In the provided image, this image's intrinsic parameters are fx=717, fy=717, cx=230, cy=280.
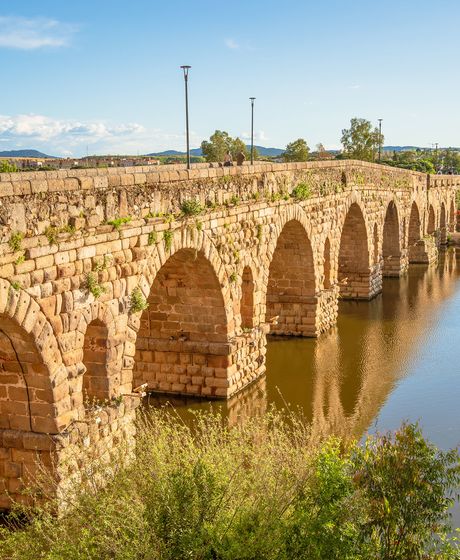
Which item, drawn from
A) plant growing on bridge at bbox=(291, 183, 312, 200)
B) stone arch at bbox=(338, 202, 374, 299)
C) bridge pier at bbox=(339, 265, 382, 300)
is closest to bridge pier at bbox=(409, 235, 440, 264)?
bridge pier at bbox=(339, 265, 382, 300)

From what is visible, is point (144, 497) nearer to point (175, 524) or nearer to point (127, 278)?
point (175, 524)

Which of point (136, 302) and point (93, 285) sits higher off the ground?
point (93, 285)

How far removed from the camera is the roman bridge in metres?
9.41

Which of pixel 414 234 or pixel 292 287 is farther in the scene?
pixel 414 234

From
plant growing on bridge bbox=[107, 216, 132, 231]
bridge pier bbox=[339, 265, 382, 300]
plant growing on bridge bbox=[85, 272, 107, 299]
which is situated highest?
plant growing on bridge bbox=[107, 216, 132, 231]

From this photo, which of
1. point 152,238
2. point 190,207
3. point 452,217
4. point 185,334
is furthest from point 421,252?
point 152,238

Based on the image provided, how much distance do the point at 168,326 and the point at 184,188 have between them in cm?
347

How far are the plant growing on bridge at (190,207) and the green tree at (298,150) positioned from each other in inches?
1999

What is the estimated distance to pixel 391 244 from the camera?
109ft

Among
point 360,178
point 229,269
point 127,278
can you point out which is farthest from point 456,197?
point 127,278

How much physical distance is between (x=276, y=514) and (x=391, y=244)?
27.3 m

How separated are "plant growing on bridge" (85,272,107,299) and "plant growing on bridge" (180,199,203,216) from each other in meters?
2.98

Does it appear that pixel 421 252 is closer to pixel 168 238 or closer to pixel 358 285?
pixel 358 285

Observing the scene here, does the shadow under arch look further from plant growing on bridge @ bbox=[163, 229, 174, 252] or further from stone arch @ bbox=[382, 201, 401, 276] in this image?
plant growing on bridge @ bbox=[163, 229, 174, 252]
